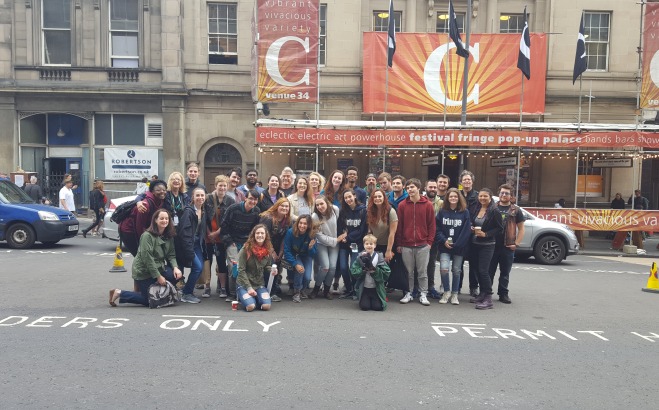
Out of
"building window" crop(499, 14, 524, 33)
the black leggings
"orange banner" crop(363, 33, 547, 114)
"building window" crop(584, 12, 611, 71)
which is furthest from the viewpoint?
"building window" crop(499, 14, 524, 33)

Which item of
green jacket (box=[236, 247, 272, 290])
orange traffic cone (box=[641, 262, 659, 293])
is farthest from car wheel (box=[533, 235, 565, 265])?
green jacket (box=[236, 247, 272, 290])

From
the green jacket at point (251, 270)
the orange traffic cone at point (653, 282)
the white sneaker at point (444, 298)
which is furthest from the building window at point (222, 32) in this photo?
the orange traffic cone at point (653, 282)

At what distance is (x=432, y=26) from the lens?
71.1 ft

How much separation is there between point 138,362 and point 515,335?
428cm

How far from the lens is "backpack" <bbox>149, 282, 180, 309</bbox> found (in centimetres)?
719

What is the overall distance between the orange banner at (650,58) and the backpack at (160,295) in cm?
1749

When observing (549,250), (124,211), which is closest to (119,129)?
(124,211)

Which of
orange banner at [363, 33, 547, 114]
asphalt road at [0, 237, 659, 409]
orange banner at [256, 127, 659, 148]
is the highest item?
orange banner at [363, 33, 547, 114]

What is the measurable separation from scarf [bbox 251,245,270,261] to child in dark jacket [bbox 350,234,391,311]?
1.24 m

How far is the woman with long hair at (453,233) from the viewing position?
309 inches

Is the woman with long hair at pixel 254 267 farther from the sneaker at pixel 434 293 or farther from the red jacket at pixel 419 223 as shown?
the sneaker at pixel 434 293

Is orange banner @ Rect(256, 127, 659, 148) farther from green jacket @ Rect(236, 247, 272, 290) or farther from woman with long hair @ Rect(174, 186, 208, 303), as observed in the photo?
green jacket @ Rect(236, 247, 272, 290)

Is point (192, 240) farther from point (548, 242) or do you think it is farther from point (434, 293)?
point (548, 242)

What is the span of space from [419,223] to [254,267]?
2.47 metres
